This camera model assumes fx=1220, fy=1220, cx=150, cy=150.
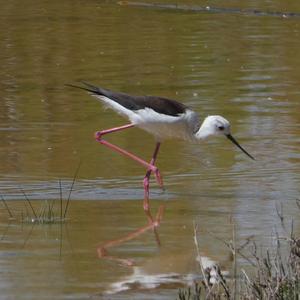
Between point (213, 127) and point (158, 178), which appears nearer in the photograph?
point (158, 178)

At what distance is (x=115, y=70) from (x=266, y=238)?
8.28 metres

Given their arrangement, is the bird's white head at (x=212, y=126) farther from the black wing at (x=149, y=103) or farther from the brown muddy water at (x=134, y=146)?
the brown muddy water at (x=134, y=146)

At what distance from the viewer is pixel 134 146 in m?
12.0

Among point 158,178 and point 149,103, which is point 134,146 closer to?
point 149,103

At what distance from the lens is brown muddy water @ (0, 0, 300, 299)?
303 inches

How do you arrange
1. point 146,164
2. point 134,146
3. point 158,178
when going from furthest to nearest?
point 134,146 → point 146,164 → point 158,178

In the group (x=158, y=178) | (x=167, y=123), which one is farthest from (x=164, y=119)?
(x=158, y=178)

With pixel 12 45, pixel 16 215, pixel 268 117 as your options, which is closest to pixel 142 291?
Answer: pixel 16 215

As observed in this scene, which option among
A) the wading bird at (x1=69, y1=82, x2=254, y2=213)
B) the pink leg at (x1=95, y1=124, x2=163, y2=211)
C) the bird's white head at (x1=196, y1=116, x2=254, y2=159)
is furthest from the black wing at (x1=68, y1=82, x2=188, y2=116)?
the pink leg at (x1=95, y1=124, x2=163, y2=211)

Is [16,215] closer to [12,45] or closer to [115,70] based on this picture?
[115,70]

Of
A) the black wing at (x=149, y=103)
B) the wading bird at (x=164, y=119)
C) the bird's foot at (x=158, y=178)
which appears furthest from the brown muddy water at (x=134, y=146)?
the black wing at (x=149, y=103)

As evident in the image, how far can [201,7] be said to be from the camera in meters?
22.6

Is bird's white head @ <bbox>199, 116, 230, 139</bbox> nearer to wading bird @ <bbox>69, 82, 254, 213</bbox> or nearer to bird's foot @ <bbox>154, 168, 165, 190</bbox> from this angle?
wading bird @ <bbox>69, 82, 254, 213</bbox>

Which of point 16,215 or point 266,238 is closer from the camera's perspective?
point 266,238
